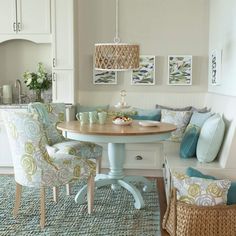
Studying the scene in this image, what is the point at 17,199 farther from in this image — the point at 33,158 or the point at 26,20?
the point at 26,20

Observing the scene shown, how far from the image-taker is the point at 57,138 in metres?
4.33

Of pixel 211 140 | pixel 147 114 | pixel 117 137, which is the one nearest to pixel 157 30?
pixel 147 114

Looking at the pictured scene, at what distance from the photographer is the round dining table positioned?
10.8 ft

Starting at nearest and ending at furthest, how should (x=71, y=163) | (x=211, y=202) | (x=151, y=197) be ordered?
(x=211, y=202) < (x=71, y=163) < (x=151, y=197)

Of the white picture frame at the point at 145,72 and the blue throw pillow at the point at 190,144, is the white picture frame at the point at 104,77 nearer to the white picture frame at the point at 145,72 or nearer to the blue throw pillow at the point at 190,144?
the white picture frame at the point at 145,72

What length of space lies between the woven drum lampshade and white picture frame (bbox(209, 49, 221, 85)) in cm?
106

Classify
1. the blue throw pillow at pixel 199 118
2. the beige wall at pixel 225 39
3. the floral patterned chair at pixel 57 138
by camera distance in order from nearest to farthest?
the beige wall at pixel 225 39 → the floral patterned chair at pixel 57 138 → the blue throw pillow at pixel 199 118

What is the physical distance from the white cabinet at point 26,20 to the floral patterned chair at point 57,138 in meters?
1.18

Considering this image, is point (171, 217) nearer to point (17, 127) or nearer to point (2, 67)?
point (17, 127)

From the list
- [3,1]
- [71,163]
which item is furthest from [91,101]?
[71,163]

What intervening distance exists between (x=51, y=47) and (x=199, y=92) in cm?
209

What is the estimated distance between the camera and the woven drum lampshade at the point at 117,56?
3.88 metres

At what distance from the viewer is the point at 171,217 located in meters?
2.88

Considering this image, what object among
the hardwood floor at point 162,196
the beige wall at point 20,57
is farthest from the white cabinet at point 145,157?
the beige wall at point 20,57
